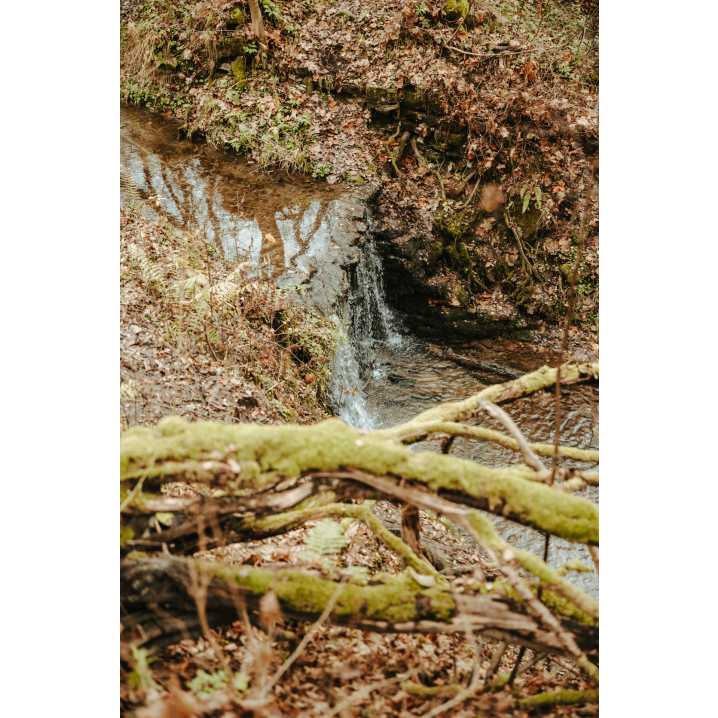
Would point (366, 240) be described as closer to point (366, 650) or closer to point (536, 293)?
point (536, 293)

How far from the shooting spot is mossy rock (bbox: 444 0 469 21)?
31.9ft

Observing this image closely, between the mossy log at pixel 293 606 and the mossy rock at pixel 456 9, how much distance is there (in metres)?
11.5

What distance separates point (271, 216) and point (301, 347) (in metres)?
3.48

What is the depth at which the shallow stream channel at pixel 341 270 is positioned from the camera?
7.75 m

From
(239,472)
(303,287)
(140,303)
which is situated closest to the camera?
(239,472)

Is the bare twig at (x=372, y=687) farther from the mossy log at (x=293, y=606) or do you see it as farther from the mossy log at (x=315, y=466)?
the mossy log at (x=315, y=466)

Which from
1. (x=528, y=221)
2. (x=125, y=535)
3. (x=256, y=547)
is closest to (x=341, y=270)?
(x=528, y=221)

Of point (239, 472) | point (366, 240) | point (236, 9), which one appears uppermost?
point (236, 9)

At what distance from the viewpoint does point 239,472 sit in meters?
2.24

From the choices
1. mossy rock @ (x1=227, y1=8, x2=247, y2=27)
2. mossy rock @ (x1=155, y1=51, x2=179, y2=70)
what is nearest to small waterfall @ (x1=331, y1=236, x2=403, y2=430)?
mossy rock @ (x1=227, y1=8, x2=247, y2=27)

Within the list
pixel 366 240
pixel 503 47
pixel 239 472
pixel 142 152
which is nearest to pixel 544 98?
pixel 503 47

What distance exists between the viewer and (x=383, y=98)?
9.93 metres

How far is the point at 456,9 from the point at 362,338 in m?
7.48

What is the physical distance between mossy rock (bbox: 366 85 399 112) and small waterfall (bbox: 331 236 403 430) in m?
3.25
